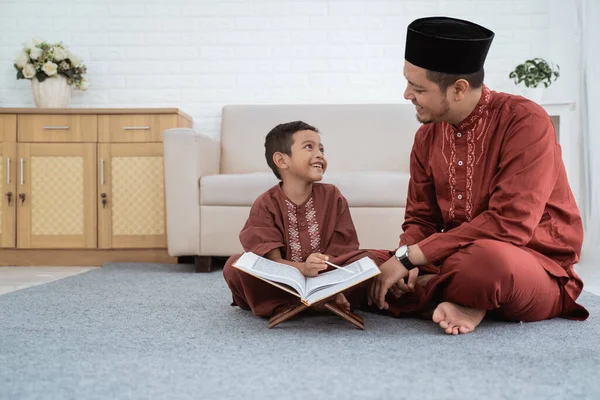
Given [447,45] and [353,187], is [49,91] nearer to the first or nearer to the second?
[353,187]

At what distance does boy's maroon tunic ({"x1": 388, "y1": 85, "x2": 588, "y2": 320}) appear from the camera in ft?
4.74

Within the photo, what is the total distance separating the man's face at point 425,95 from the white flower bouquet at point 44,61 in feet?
8.57

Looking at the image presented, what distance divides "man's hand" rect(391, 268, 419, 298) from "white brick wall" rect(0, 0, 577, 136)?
233cm

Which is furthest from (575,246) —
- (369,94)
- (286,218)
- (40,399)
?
(369,94)

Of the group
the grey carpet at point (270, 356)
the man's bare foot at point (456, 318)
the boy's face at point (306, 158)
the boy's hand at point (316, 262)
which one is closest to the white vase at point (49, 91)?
the grey carpet at point (270, 356)

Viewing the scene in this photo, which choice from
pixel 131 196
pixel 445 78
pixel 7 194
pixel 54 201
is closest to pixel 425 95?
pixel 445 78

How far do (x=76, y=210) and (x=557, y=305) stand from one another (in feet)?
8.49

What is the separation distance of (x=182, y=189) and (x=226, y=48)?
1.26 meters

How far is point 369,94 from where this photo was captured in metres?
3.82

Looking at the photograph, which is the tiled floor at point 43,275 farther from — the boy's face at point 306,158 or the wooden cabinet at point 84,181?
the boy's face at point 306,158

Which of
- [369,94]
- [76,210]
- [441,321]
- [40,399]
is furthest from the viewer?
[369,94]

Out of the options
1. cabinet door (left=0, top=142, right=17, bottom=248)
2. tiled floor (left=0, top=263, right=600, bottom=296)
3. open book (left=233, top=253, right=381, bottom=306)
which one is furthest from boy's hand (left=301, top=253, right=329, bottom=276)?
cabinet door (left=0, top=142, right=17, bottom=248)

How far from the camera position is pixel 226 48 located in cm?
383

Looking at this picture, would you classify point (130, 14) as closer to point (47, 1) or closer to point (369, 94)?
point (47, 1)
